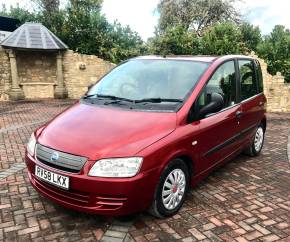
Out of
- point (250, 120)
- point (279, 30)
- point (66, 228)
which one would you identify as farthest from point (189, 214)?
point (279, 30)

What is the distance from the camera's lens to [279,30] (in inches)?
750

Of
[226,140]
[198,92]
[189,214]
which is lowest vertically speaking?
[189,214]

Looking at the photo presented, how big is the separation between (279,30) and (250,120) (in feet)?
49.1

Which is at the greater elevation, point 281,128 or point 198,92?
point 198,92

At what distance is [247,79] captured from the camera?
20.0ft

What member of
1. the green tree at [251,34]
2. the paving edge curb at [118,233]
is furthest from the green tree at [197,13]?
the paving edge curb at [118,233]

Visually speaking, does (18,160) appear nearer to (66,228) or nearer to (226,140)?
(66,228)

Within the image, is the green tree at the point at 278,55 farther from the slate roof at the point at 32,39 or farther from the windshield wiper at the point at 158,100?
the windshield wiper at the point at 158,100

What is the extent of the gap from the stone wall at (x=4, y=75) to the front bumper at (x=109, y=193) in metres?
13.8

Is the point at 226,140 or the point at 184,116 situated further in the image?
the point at 226,140

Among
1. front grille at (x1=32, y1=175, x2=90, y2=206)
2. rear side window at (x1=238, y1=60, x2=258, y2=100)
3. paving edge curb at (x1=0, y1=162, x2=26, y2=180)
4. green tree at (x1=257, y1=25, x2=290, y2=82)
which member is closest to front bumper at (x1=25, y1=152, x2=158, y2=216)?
front grille at (x1=32, y1=175, x2=90, y2=206)

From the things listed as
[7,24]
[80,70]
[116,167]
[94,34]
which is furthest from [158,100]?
[7,24]

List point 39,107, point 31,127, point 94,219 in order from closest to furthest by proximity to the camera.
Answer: point 94,219, point 31,127, point 39,107

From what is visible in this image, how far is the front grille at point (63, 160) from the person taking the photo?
3.62 metres
